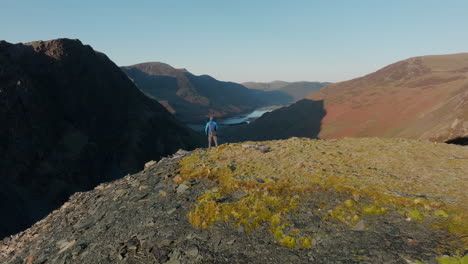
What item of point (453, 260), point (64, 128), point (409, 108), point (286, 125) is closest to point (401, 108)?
point (409, 108)

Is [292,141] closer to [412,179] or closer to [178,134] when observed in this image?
[412,179]

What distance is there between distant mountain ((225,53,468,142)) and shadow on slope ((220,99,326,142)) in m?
0.47

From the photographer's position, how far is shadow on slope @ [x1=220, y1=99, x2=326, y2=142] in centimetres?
10512

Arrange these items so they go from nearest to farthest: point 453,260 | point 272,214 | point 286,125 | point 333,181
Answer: point 453,260
point 272,214
point 333,181
point 286,125

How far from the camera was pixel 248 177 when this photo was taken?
1238 cm

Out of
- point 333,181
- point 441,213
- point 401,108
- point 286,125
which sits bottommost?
point 286,125

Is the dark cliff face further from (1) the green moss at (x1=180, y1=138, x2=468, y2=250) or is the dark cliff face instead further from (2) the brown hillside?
(2) the brown hillside

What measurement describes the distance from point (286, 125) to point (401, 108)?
45182 mm

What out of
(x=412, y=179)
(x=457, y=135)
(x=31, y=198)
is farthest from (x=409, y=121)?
(x=31, y=198)

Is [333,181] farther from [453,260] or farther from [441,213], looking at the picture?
[453,260]

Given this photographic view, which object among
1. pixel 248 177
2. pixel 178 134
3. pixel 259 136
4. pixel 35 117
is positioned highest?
pixel 35 117

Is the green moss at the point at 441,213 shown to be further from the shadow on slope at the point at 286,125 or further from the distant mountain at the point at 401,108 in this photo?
the shadow on slope at the point at 286,125

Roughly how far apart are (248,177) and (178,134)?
75894 mm

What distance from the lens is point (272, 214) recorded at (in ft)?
30.9
